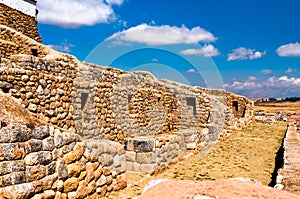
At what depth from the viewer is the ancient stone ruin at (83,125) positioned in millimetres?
4711

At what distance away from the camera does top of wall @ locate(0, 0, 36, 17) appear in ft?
67.0

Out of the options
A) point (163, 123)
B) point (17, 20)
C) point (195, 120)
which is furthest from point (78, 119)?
point (17, 20)

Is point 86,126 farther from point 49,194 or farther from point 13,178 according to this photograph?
point 13,178

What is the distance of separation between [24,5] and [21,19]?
1.24m

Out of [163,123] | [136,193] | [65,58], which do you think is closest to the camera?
[136,193]

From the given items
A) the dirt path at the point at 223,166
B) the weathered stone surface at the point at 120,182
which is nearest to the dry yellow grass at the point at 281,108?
the dirt path at the point at 223,166

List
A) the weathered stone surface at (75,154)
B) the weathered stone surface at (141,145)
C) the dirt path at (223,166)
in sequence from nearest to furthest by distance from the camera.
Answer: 1. the weathered stone surface at (75,154)
2. the dirt path at (223,166)
3. the weathered stone surface at (141,145)

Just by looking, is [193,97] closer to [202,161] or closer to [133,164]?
[202,161]

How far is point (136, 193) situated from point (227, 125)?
12274mm

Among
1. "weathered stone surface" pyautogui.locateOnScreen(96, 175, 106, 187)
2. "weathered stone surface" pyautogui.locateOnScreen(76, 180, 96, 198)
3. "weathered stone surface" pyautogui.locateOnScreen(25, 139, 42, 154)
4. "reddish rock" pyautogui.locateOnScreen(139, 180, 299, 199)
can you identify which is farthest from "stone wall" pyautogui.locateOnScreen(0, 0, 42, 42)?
"reddish rock" pyautogui.locateOnScreen(139, 180, 299, 199)

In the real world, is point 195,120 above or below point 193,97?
below

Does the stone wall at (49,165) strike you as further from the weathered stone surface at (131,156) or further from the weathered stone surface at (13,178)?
the weathered stone surface at (131,156)

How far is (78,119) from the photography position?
9.46 meters

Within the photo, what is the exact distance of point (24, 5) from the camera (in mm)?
21922
